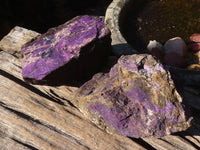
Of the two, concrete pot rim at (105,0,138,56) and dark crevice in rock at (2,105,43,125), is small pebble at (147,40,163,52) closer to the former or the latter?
concrete pot rim at (105,0,138,56)

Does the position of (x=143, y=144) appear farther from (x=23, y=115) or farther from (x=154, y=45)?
(x=154, y=45)

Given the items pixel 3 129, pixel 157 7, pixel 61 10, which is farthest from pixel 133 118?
pixel 61 10

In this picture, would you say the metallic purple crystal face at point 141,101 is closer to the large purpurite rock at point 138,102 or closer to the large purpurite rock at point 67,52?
the large purpurite rock at point 138,102

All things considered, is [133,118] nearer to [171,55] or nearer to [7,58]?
[171,55]

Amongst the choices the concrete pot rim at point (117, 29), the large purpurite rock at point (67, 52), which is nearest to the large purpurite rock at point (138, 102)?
the large purpurite rock at point (67, 52)

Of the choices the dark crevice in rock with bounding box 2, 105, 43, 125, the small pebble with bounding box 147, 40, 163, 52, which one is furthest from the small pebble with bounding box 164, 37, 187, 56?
the dark crevice in rock with bounding box 2, 105, 43, 125

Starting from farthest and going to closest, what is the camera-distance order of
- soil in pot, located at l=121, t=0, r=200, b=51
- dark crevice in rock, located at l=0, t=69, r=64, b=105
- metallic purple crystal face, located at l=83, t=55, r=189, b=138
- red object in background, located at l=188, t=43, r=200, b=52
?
1. soil in pot, located at l=121, t=0, r=200, b=51
2. red object in background, located at l=188, t=43, r=200, b=52
3. dark crevice in rock, located at l=0, t=69, r=64, b=105
4. metallic purple crystal face, located at l=83, t=55, r=189, b=138
